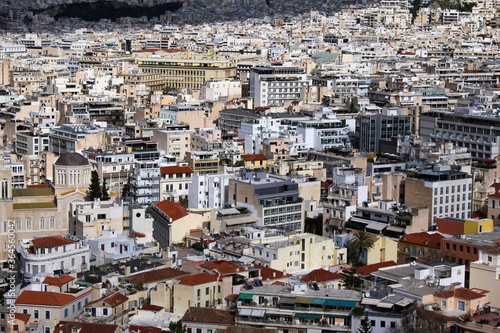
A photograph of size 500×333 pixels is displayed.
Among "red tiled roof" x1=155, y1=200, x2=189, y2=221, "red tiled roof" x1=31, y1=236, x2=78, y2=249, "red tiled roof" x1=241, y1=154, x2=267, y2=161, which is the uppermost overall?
"red tiled roof" x1=241, y1=154, x2=267, y2=161

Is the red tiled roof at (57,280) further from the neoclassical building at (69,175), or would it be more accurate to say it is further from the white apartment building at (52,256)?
the neoclassical building at (69,175)

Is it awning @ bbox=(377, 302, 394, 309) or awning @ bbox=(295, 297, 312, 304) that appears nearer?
awning @ bbox=(377, 302, 394, 309)

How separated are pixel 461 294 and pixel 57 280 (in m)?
6.97

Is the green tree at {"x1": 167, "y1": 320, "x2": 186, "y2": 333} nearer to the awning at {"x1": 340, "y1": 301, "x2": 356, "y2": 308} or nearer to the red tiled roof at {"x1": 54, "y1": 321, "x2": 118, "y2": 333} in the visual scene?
the red tiled roof at {"x1": 54, "y1": 321, "x2": 118, "y2": 333}

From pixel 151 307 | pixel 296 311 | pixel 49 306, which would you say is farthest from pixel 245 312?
pixel 49 306

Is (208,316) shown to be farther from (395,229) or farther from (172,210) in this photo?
(172,210)

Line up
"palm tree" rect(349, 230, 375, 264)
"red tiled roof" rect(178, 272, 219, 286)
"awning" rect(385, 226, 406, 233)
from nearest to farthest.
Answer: "red tiled roof" rect(178, 272, 219, 286) → "palm tree" rect(349, 230, 375, 264) → "awning" rect(385, 226, 406, 233)

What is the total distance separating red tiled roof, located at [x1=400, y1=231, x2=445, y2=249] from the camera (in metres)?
26.1

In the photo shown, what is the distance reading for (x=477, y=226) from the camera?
27016 mm

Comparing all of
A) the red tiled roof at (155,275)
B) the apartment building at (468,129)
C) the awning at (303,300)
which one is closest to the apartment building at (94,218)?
the red tiled roof at (155,275)

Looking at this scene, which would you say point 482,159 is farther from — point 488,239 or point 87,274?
point 87,274

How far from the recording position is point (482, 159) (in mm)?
35062

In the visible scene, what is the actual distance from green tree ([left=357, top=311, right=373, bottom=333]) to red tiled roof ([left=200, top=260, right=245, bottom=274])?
3222mm

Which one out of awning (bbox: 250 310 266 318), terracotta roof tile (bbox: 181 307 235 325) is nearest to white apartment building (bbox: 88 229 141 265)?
terracotta roof tile (bbox: 181 307 235 325)
